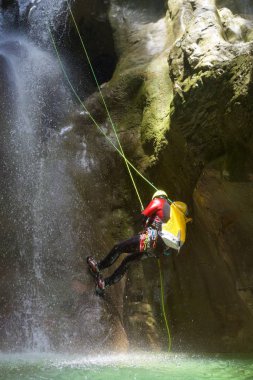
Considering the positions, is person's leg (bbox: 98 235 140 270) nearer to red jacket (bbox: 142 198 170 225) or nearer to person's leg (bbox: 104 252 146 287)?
person's leg (bbox: 104 252 146 287)

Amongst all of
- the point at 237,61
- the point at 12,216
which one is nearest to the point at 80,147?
the point at 12,216

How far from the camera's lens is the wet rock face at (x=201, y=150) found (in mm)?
6070

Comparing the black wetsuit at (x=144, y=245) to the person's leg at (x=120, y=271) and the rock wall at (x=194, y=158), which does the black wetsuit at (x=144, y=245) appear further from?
the rock wall at (x=194, y=158)

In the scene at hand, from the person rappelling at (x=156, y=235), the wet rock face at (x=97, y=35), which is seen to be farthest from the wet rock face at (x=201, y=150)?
the wet rock face at (x=97, y=35)

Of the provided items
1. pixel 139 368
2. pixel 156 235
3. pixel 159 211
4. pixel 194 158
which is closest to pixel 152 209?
pixel 159 211

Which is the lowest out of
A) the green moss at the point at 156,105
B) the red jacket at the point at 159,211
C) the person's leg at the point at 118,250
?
the person's leg at the point at 118,250

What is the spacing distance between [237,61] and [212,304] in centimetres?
408

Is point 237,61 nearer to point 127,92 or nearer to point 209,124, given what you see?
point 209,124

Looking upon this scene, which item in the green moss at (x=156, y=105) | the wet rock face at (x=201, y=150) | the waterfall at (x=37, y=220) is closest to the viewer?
the wet rock face at (x=201, y=150)

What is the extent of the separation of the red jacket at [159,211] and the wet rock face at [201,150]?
656mm

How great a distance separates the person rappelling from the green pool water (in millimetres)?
1165

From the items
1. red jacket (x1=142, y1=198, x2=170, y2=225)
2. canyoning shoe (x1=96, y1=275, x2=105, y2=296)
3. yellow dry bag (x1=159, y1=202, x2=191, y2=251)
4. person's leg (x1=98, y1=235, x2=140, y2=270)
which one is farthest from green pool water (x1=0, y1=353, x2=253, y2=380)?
red jacket (x1=142, y1=198, x2=170, y2=225)

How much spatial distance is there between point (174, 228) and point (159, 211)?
343 millimetres

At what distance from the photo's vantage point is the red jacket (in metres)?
6.32
